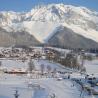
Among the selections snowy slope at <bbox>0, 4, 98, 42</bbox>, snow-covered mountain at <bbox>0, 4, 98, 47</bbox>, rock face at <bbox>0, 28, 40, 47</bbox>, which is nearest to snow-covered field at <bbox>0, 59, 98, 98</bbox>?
rock face at <bbox>0, 28, 40, 47</bbox>

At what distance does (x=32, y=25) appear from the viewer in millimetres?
98812

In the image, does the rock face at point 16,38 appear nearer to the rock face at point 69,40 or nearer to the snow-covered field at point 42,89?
the rock face at point 69,40

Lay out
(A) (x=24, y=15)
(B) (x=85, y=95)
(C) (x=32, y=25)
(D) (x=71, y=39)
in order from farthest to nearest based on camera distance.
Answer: (A) (x=24, y=15)
(C) (x=32, y=25)
(D) (x=71, y=39)
(B) (x=85, y=95)

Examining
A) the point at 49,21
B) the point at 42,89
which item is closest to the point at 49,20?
the point at 49,21

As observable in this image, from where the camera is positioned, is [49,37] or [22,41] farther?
[49,37]

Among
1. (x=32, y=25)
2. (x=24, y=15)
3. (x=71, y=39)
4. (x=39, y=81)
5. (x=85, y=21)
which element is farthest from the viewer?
(x=24, y=15)

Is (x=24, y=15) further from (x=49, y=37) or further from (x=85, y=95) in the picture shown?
(x=85, y=95)

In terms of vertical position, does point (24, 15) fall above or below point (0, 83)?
above

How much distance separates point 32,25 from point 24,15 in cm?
3629

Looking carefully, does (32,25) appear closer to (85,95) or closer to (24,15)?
(24,15)

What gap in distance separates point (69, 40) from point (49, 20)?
142 feet

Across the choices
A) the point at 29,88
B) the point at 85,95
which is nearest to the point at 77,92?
the point at 85,95

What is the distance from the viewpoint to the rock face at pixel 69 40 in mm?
75269

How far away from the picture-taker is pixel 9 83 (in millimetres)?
22219
